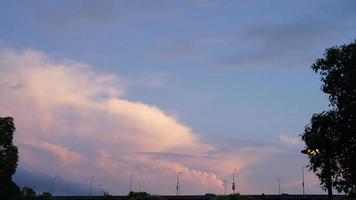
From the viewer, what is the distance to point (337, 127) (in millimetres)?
32094

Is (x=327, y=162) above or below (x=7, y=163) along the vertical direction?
below

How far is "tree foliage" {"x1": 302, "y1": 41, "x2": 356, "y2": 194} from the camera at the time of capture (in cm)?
3134

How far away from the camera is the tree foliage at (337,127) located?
31.3 metres

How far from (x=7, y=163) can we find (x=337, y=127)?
6688 centimetres

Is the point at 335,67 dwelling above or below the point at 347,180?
above

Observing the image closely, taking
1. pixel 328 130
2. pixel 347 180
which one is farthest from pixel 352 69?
pixel 347 180

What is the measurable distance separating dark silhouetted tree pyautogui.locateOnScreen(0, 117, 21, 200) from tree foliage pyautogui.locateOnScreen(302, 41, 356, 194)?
64.6 m

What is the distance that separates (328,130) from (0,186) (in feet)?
220

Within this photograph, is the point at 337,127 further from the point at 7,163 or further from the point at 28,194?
the point at 28,194

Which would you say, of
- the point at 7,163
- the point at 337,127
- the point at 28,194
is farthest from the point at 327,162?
the point at 28,194

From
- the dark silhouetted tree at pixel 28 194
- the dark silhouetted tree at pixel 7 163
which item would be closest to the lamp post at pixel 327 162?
the dark silhouetted tree at pixel 7 163

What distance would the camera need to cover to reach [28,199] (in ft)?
407

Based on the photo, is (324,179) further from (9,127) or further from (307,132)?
(9,127)

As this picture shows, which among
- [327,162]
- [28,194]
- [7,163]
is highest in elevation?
[7,163]
